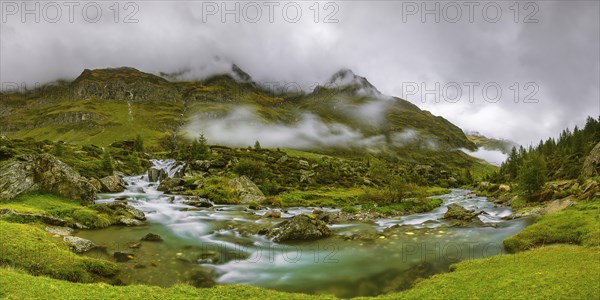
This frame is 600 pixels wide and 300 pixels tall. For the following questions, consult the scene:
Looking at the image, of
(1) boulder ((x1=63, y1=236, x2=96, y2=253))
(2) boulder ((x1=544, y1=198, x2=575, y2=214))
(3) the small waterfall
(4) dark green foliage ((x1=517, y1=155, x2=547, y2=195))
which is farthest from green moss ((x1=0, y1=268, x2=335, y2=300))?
(3) the small waterfall

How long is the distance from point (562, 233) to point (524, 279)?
15013mm

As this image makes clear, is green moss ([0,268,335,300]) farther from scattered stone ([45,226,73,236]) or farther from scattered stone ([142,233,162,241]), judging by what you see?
scattered stone ([142,233,162,241])

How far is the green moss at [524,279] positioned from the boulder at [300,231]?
16038mm

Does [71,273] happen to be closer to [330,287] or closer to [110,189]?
[330,287]

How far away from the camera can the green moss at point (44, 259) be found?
2067 cm

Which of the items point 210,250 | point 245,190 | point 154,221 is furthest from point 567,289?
point 245,190

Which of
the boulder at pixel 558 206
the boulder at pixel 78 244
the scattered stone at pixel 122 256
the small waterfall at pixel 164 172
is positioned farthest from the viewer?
the small waterfall at pixel 164 172

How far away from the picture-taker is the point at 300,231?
1405 inches

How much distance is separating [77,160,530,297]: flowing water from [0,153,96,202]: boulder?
10062 millimetres

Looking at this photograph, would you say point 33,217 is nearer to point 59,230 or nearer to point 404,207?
point 59,230

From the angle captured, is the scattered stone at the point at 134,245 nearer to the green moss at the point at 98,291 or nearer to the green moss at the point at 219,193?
the green moss at the point at 98,291

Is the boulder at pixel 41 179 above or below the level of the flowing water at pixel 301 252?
above

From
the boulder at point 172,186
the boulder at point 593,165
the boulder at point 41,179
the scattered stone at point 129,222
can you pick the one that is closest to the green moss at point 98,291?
the scattered stone at point 129,222

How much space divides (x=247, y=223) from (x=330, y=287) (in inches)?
905
